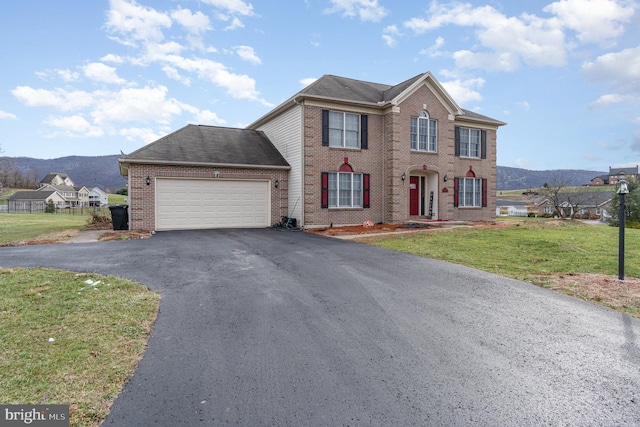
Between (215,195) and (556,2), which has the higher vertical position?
(556,2)

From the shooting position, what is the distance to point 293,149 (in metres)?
16.8

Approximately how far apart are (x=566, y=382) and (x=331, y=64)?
19849 mm

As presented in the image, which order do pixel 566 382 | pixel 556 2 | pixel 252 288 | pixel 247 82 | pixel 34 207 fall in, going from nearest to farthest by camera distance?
pixel 566 382
pixel 252 288
pixel 556 2
pixel 247 82
pixel 34 207

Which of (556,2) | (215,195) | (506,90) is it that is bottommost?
(215,195)

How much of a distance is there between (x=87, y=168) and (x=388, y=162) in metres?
167

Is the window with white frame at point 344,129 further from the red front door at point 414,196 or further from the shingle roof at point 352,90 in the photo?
the red front door at point 414,196

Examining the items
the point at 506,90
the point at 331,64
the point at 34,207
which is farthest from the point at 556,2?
the point at 34,207

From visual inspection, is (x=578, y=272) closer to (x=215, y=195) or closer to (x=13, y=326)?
(x=13, y=326)

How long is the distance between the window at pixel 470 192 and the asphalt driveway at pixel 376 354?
14.2 metres

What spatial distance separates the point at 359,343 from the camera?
378cm

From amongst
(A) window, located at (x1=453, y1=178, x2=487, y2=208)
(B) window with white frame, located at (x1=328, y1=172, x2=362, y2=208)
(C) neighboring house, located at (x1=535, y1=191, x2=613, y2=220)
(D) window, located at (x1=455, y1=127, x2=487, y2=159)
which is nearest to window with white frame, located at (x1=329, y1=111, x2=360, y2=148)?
(B) window with white frame, located at (x1=328, y1=172, x2=362, y2=208)

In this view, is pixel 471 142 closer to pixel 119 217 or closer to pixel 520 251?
pixel 520 251

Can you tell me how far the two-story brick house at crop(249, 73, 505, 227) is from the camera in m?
16.1

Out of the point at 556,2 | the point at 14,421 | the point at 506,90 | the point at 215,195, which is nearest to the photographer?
the point at 14,421
